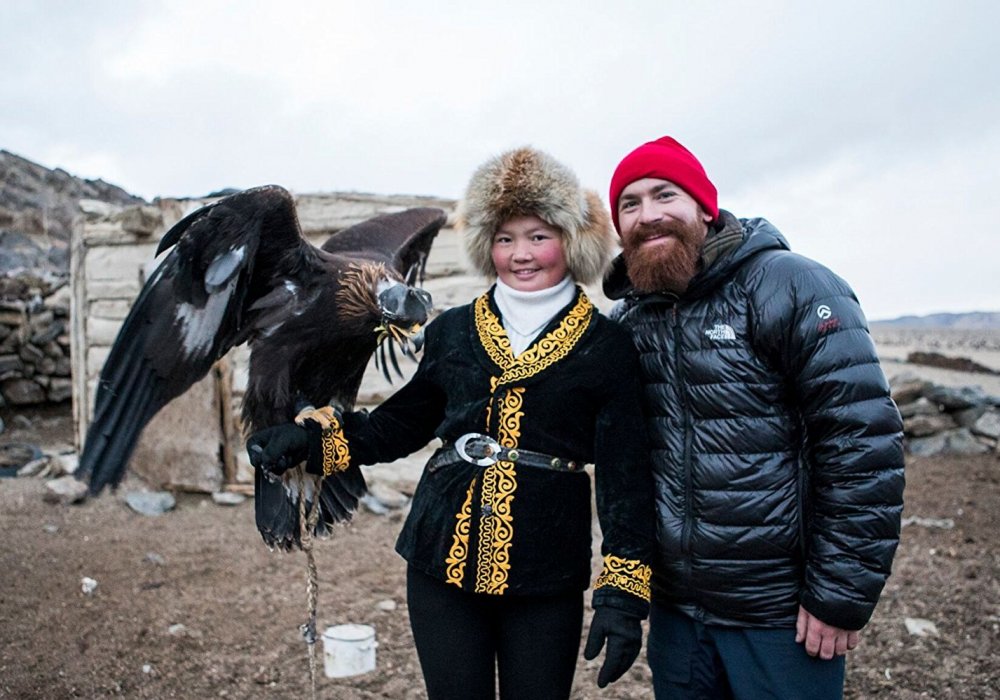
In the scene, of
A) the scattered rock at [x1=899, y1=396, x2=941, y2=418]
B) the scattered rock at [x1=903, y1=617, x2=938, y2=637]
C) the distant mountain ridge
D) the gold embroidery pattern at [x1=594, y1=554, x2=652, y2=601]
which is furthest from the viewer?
the distant mountain ridge

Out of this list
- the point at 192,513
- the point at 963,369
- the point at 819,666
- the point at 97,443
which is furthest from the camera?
the point at 963,369

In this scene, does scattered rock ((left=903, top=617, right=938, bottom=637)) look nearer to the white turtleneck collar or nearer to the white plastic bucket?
the white plastic bucket

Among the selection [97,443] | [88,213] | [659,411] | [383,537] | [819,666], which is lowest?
[383,537]

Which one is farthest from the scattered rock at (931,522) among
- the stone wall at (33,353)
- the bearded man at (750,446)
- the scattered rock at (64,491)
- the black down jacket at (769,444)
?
the stone wall at (33,353)

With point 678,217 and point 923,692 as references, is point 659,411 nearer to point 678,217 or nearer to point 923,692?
point 678,217

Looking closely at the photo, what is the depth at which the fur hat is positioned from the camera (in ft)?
6.24

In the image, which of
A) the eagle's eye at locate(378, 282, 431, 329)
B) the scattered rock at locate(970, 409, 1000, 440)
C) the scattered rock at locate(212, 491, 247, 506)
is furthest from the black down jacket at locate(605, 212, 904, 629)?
the scattered rock at locate(970, 409, 1000, 440)

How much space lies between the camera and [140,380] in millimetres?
2201

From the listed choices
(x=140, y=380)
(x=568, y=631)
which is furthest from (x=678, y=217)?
(x=140, y=380)

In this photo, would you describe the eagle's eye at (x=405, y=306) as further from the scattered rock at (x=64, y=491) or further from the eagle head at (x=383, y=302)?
the scattered rock at (x=64, y=491)

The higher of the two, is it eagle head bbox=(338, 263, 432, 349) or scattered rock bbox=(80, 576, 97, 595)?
eagle head bbox=(338, 263, 432, 349)

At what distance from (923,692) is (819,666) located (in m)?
1.98

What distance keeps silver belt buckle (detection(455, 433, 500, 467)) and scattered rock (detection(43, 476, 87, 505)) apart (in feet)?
16.9

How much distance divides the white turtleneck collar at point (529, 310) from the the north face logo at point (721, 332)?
37 cm
